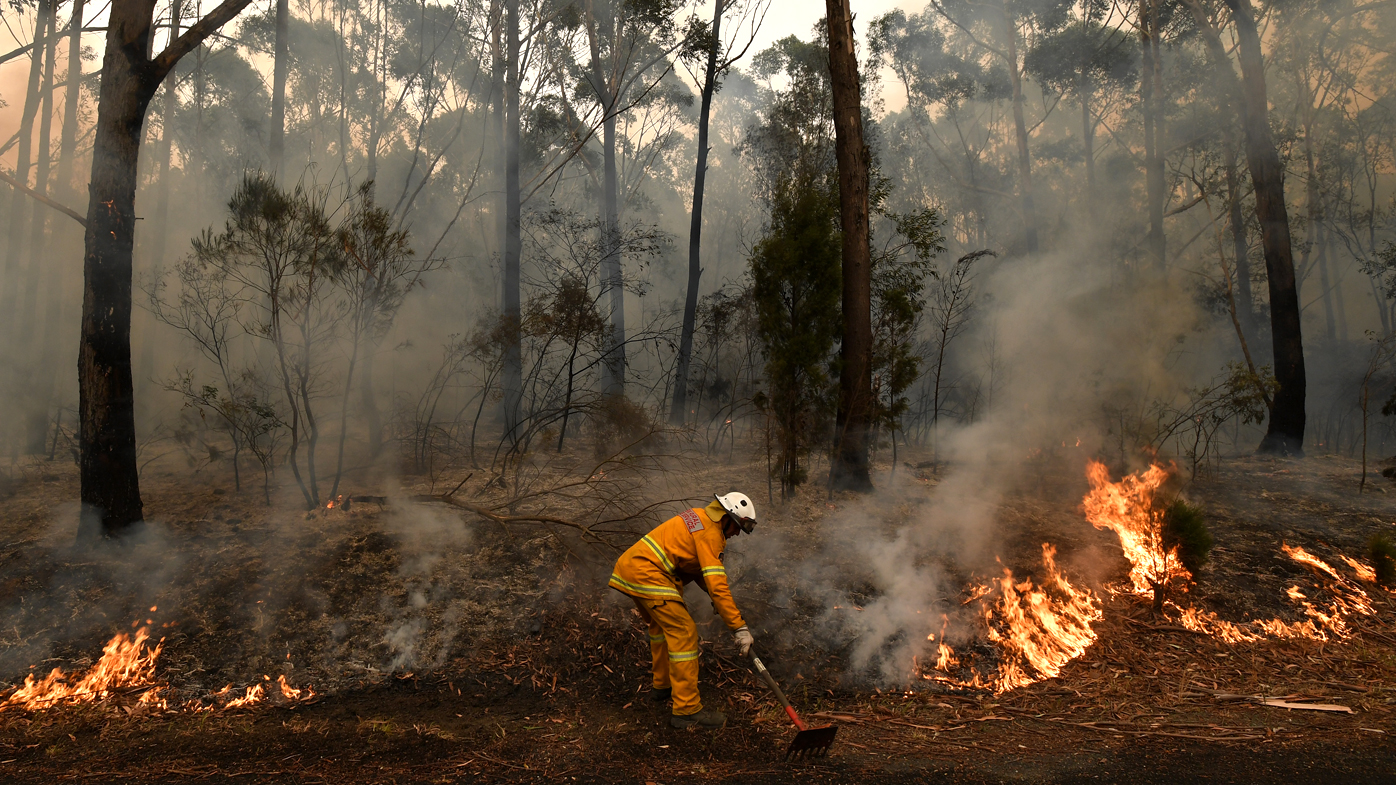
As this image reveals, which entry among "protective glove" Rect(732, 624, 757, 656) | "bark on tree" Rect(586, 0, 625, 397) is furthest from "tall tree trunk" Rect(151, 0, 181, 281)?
"protective glove" Rect(732, 624, 757, 656)

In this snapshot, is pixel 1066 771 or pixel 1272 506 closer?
pixel 1066 771

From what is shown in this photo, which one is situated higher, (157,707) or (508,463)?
(508,463)

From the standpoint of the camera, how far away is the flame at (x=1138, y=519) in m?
6.43

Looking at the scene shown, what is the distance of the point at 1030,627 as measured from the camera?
586 cm

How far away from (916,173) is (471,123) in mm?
20727

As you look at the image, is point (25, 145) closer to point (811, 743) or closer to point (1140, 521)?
point (811, 743)

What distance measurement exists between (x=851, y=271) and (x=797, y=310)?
0.86 metres

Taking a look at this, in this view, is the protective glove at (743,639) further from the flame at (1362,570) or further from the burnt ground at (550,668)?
the flame at (1362,570)

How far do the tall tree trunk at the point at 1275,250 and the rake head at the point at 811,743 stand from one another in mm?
11228

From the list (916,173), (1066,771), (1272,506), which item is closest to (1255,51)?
(1272,506)

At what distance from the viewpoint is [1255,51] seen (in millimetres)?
12023

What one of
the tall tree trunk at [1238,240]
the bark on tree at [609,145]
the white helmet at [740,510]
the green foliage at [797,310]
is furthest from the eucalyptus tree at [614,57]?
the tall tree trunk at [1238,240]

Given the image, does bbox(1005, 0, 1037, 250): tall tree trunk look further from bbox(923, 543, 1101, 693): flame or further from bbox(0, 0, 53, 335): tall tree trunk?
bbox(0, 0, 53, 335): tall tree trunk

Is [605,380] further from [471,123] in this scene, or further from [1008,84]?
[1008,84]
